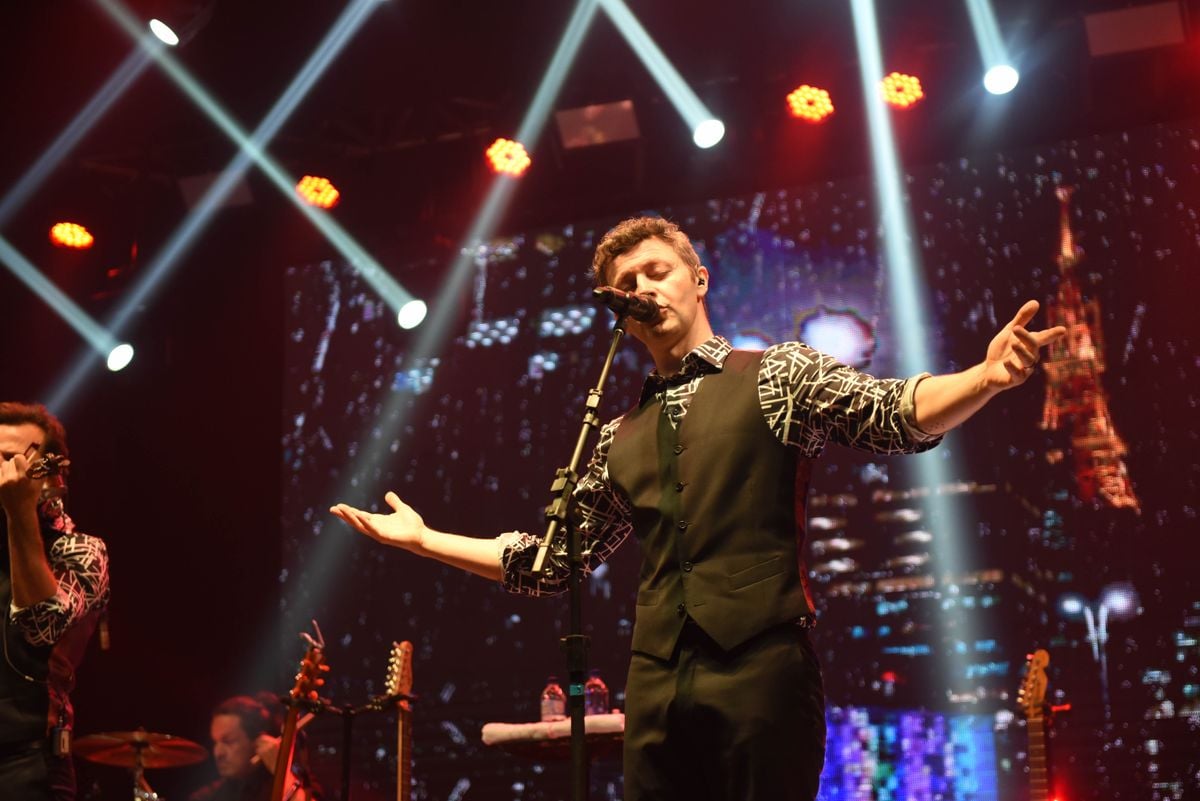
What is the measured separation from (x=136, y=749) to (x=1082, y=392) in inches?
186

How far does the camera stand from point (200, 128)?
738 centimetres

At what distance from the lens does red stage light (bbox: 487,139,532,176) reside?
7.23m

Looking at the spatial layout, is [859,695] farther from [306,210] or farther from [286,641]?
[306,210]

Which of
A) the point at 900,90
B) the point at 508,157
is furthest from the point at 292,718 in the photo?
the point at 900,90

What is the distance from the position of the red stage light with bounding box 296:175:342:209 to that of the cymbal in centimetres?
320

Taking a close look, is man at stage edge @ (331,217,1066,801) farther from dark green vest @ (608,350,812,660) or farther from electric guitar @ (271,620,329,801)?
electric guitar @ (271,620,329,801)

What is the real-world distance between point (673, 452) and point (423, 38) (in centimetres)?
481

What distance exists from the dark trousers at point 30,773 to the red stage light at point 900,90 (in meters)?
5.16

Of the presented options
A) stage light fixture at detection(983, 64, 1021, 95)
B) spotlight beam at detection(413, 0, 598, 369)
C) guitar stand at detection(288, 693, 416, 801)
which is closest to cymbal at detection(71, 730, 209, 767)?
guitar stand at detection(288, 693, 416, 801)

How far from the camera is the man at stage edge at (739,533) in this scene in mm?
2160

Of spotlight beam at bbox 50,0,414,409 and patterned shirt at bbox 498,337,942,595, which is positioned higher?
spotlight beam at bbox 50,0,414,409

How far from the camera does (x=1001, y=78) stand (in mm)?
6410

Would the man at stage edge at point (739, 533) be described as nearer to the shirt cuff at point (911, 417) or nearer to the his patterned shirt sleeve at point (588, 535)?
the shirt cuff at point (911, 417)

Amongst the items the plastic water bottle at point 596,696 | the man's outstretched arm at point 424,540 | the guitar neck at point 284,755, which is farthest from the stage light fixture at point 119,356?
the man's outstretched arm at point 424,540
